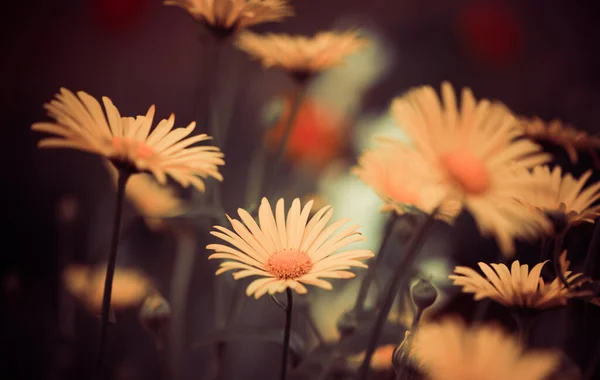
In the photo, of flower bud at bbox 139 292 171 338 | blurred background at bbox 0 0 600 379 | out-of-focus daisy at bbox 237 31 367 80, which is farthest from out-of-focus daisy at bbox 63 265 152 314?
out-of-focus daisy at bbox 237 31 367 80

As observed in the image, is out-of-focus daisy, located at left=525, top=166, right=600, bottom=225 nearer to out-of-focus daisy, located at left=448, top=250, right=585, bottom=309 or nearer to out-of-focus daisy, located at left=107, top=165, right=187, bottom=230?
out-of-focus daisy, located at left=448, top=250, right=585, bottom=309

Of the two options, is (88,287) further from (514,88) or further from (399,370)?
(514,88)

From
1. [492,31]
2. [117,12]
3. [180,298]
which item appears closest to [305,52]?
[180,298]

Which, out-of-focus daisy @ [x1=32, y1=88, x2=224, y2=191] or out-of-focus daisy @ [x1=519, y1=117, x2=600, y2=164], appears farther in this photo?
out-of-focus daisy @ [x1=519, y1=117, x2=600, y2=164]

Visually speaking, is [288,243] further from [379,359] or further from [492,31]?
[492,31]

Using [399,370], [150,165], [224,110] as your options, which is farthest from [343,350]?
A: [224,110]

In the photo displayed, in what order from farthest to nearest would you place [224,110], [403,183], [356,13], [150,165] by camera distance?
[356,13] < [224,110] < [403,183] < [150,165]

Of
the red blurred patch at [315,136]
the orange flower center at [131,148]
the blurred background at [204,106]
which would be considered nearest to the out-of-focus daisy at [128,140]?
the orange flower center at [131,148]
